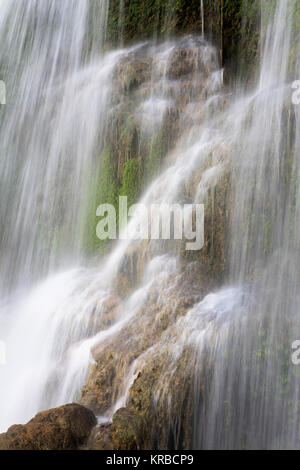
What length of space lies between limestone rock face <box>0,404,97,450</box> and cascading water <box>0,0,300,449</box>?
2.29ft

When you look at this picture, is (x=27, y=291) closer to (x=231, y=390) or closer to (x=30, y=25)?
(x=231, y=390)

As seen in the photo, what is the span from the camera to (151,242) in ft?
25.0

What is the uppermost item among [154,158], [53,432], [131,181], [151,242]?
[154,158]

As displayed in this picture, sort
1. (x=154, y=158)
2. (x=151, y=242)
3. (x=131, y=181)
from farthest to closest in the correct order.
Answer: (x=131, y=181) → (x=154, y=158) → (x=151, y=242)

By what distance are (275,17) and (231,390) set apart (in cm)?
622

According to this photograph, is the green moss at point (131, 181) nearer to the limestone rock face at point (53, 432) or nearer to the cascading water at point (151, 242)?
the cascading water at point (151, 242)

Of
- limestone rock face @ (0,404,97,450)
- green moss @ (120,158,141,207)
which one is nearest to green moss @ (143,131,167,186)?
green moss @ (120,158,141,207)

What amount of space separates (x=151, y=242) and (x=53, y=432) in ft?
11.4

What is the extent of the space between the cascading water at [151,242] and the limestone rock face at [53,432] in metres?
0.70

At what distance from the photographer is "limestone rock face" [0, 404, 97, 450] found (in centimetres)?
489

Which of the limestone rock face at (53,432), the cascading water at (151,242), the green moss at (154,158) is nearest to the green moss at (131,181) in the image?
the green moss at (154,158)

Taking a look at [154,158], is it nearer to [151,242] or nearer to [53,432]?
[151,242]

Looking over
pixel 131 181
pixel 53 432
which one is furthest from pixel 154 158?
pixel 53 432

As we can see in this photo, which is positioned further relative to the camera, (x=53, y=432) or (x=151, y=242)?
(x=151, y=242)
